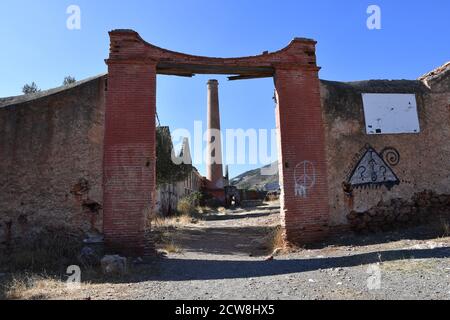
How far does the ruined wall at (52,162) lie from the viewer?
321 inches

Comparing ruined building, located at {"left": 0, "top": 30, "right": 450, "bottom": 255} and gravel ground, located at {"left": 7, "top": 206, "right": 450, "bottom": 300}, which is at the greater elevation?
ruined building, located at {"left": 0, "top": 30, "right": 450, "bottom": 255}

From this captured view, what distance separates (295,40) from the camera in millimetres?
9438

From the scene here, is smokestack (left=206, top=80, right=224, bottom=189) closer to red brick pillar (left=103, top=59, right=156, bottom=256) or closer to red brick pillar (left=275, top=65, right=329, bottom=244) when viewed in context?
red brick pillar (left=275, top=65, right=329, bottom=244)

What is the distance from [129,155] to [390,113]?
6.31 meters

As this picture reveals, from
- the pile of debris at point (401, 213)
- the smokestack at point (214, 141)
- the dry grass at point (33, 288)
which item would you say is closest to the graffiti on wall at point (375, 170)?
the pile of debris at point (401, 213)

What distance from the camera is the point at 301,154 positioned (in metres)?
9.05

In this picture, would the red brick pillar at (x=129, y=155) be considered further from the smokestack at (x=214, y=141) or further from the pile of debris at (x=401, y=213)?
the smokestack at (x=214, y=141)

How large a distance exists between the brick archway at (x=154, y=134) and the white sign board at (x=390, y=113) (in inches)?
54.7

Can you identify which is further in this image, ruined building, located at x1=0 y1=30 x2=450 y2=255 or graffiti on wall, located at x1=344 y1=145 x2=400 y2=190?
graffiti on wall, located at x1=344 y1=145 x2=400 y2=190

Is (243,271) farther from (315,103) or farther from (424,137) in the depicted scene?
(424,137)

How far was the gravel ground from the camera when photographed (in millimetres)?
5078

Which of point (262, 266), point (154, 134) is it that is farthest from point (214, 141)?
point (262, 266)

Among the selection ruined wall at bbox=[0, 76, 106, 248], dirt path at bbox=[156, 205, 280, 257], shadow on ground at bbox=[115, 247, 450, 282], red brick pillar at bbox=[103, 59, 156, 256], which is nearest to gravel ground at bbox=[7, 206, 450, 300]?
shadow on ground at bbox=[115, 247, 450, 282]

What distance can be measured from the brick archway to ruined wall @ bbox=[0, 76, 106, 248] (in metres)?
0.30
